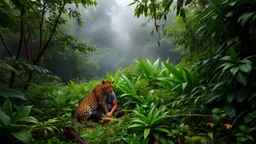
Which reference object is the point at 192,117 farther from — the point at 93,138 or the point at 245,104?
A: the point at 93,138

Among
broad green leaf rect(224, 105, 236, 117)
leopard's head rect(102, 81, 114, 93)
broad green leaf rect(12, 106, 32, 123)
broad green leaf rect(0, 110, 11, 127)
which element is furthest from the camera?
leopard's head rect(102, 81, 114, 93)

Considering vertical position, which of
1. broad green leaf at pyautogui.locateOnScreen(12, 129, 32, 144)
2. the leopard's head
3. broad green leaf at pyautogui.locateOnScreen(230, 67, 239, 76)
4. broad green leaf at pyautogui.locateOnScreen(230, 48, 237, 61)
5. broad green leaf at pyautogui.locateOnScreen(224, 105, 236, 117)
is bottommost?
broad green leaf at pyautogui.locateOnScreen(12, 129, 32, 144)

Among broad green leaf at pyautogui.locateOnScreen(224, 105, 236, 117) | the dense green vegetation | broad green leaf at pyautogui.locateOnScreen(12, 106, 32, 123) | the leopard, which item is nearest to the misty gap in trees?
the leopard

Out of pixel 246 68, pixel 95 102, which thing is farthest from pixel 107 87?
pixel 246 68

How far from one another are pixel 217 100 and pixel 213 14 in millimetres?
1015

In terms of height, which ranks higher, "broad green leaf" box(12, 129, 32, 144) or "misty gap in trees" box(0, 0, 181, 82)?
"misty gap in trees" box(0, 0, 181, 82)

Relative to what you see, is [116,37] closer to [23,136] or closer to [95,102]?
[95,102]

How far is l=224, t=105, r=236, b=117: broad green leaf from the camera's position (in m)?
1.77

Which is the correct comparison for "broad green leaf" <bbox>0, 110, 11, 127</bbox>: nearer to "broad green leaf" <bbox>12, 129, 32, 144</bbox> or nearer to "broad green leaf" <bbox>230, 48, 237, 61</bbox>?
"broad green leaf" <bbox>12, 129, 32, 144</bbox>

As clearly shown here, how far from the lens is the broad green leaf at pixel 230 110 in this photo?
177 centimetres

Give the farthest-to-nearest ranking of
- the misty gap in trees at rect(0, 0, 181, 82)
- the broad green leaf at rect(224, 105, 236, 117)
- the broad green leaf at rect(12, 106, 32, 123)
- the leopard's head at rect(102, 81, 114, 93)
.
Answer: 1. the misty gap in trees at rect(0, 0, 181, 82)
2. the leopard's head at rect(102, 81, 114, 93)
3. the broad green leaf at rect(224, 105, 236, 117)
4. the broad green leaf at rect(12, 106, 32, 123)

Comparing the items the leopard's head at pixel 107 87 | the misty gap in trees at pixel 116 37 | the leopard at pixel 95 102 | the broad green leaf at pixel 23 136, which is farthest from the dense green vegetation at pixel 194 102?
the misty gap in trees at pixel 116 37

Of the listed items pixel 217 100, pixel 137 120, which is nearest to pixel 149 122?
pixel 137 120

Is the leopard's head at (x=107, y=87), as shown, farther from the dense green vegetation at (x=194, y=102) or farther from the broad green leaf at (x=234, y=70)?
the broad green leaf at (x=234, y=70)
